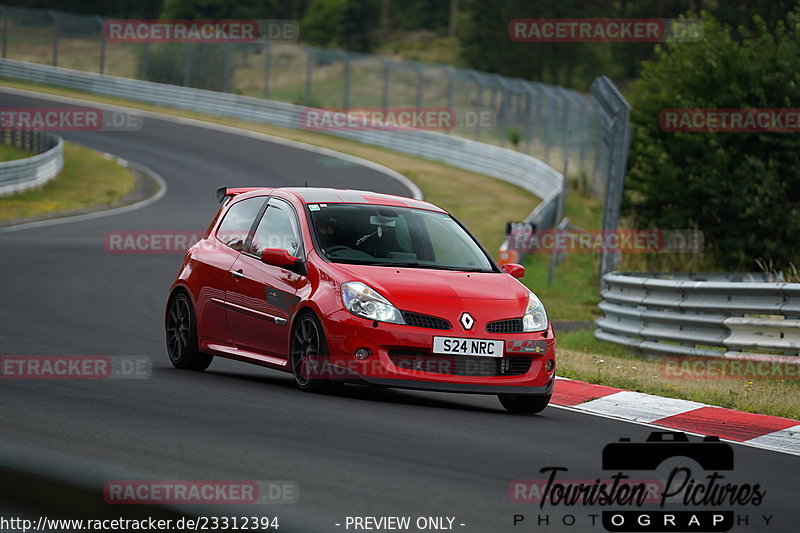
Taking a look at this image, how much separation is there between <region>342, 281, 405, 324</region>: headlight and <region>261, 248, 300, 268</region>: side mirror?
0.65m

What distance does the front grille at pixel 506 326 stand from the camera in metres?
8.97

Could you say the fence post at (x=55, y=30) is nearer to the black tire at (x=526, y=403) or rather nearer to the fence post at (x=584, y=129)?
the fence post at (x=584, y=129)

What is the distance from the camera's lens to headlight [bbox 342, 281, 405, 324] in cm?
876

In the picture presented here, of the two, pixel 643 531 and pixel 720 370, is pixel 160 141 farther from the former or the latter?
pixel 643 531

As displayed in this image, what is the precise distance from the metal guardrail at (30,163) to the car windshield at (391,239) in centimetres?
2237

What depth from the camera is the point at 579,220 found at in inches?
1245

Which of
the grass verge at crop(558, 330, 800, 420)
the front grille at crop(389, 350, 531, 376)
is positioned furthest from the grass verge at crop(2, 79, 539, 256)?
the front grille at crop(389, 350, 531, 376)

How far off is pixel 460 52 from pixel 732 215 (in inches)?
2373

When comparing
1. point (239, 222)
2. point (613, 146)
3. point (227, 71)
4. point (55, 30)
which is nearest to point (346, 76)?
point (227, 71)

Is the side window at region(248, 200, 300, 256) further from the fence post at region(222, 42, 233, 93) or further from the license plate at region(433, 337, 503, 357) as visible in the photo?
the fence post at region(222, 42, 233, 93)

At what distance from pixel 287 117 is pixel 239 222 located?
4036 centimetres

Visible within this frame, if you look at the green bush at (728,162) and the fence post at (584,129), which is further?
the fence post at (584,129)

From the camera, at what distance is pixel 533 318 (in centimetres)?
928

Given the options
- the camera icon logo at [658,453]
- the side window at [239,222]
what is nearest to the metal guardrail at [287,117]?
the side window at [239,222]
